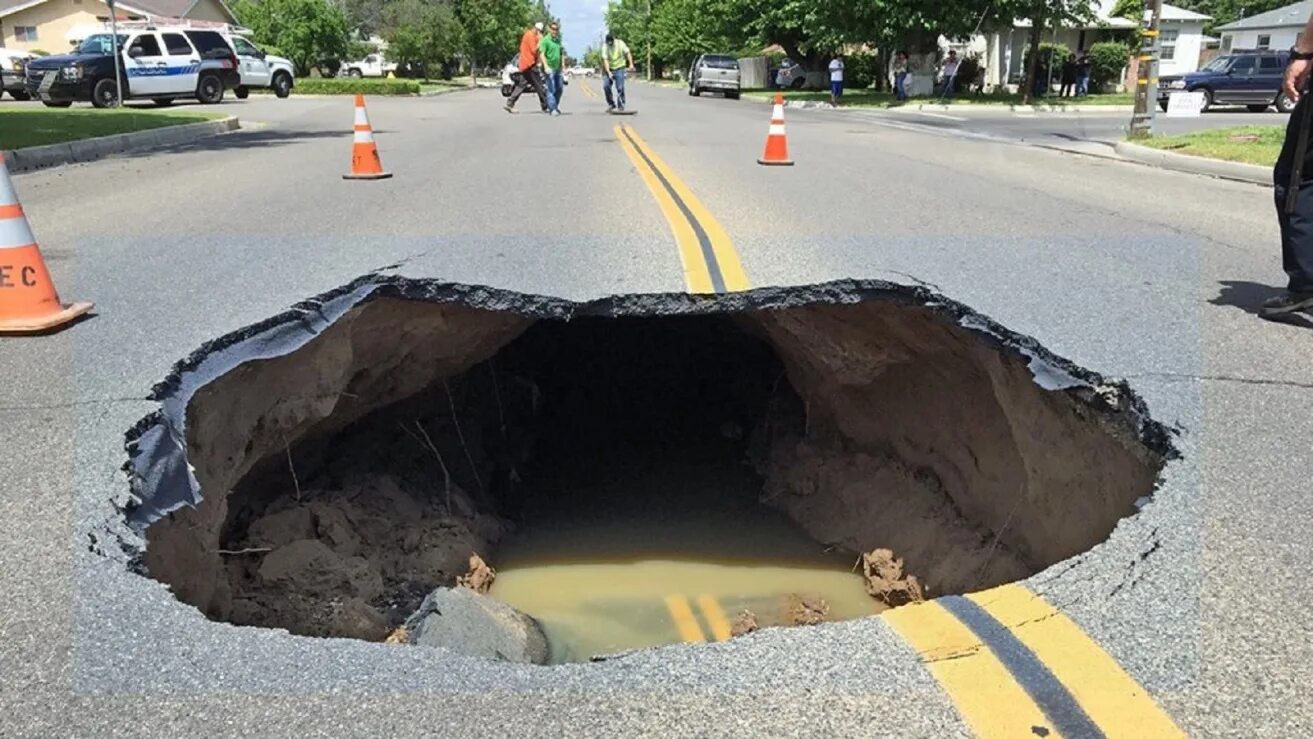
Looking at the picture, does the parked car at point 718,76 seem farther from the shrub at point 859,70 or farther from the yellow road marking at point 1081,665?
the yellow road marking at point 1081,665

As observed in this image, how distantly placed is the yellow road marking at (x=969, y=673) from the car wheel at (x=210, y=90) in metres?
30.6

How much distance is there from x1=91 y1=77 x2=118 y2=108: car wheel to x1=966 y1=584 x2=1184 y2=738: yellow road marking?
92.3 feet

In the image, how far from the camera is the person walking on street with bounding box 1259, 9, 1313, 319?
16.9 feet

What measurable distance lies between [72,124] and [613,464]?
13884mm

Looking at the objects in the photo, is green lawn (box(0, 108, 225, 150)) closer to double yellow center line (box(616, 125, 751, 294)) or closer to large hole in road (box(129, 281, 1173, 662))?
double yellow center line (box(616, 125, 751, 294))

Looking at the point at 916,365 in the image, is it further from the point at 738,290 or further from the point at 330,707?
the point at 330,707

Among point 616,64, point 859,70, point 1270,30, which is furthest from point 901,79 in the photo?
point 1270,30

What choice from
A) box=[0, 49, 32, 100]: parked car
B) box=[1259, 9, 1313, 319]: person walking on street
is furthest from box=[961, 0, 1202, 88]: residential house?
box=[1259, 9, 1313, 319]: person walking on street

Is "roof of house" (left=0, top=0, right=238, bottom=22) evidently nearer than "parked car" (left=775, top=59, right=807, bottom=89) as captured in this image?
Yes

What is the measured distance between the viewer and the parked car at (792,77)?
54.5 metres

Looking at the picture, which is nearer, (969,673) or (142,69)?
(969,673)

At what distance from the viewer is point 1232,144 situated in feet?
52.6

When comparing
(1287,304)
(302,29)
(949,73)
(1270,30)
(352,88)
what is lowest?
(1287,304)

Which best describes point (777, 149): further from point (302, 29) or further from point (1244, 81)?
point (302, 29)
